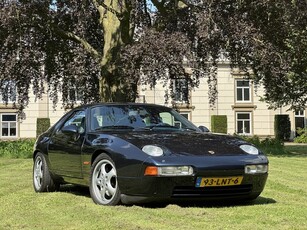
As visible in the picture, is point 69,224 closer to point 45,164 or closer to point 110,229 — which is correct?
point 110,229

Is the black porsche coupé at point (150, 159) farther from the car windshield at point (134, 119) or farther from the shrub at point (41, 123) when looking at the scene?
the shrub at point (41, 123)

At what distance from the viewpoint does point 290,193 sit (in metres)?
7.27

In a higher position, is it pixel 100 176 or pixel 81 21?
pixel 81 21

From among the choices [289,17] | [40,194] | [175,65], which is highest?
[289,17]

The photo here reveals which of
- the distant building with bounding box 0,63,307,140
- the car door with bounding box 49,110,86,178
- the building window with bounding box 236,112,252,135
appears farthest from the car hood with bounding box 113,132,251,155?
the building window with bounding box 236,112,252,135

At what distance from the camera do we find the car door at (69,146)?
6.64m

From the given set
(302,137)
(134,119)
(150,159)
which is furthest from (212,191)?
(302,137)

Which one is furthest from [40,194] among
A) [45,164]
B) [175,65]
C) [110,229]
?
[175,65]

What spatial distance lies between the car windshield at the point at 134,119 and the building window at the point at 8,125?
3476cm

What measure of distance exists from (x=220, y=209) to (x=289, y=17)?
10418 mm

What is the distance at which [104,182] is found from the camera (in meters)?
6.02

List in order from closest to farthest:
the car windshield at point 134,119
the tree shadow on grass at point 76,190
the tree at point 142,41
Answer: the car windshield at point 134,119
the tree shadow on grass at point 76,190
the tree at point 142,41

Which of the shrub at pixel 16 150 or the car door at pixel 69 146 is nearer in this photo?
the car door at pixel 69 146

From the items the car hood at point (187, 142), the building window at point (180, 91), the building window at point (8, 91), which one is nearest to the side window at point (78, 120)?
the car hood at point (187, 142)
